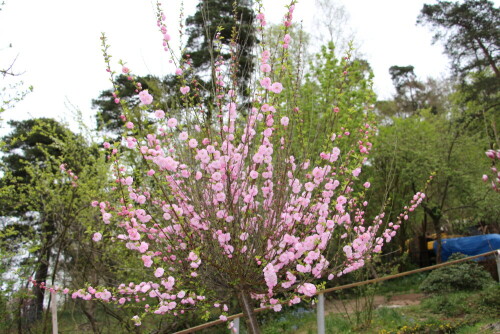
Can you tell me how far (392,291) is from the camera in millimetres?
12977

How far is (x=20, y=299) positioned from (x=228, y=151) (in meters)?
6.15

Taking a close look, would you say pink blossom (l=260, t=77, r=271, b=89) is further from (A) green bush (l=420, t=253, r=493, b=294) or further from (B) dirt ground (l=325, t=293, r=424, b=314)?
(A) green bush (l=420, t=253, r=493, b=294)

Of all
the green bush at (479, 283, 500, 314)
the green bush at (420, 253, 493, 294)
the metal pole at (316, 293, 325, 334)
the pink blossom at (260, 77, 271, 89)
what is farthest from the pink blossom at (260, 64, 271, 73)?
the green bush at (420, 253, 493, 294)

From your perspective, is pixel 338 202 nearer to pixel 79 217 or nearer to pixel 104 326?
pixel 79 217

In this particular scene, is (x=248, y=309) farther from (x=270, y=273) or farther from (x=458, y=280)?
(x=458, y=280)

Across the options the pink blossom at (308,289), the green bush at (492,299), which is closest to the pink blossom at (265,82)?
the pink blossom at (308,289)

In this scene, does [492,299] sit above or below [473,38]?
below

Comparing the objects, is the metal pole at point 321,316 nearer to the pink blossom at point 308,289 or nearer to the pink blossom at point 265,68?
the pink blossom at point 308,289

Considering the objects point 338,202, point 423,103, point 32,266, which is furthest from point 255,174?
point 423,103

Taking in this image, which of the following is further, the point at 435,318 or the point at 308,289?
the point at 435,318

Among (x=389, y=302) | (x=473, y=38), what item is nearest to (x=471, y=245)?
(x=389, y=302)

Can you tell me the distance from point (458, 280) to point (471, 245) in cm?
591

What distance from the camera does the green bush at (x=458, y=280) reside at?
391 inches

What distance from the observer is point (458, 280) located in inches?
395
